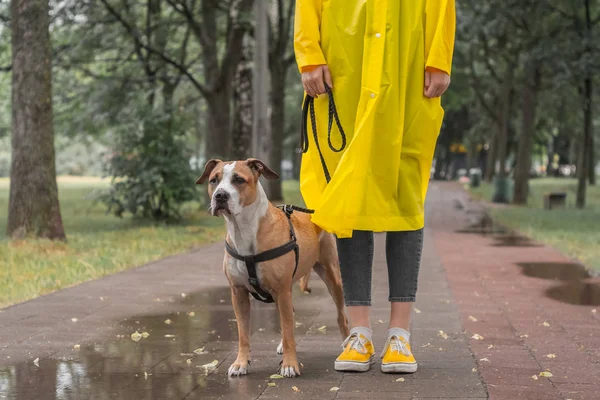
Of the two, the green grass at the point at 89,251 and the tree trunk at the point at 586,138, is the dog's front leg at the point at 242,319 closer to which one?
the green grass at the point at 89,251

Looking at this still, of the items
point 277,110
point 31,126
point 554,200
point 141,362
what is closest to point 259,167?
point 141,362

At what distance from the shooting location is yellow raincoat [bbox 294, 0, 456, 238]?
440 centimetres

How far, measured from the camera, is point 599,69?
19969 mm

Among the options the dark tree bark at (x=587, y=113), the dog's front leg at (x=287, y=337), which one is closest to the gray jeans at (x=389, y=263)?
the dog's front leg at (x=287, y=337)

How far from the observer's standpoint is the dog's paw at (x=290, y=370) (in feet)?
14.6

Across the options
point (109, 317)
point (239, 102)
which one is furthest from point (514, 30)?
point (109, 317)

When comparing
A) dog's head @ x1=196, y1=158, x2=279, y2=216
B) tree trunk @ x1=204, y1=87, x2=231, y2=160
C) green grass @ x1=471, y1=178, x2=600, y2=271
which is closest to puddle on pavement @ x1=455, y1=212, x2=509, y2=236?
green grass @ x1=471, y1=178, x2=600, y2=271

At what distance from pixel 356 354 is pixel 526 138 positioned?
22078 mm

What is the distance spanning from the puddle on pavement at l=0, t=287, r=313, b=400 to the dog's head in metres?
0.87

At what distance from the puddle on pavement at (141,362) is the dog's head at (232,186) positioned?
87 cm

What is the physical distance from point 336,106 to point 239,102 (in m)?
15.5

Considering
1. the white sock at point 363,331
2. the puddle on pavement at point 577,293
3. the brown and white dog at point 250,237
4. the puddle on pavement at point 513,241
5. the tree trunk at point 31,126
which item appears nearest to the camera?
the brown and white dog at point 250,237

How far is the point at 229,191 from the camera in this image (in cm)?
427

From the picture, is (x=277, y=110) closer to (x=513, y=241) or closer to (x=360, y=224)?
(x=513, y=241)
